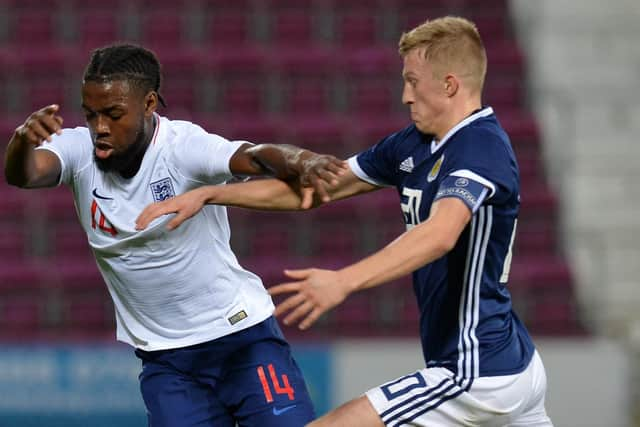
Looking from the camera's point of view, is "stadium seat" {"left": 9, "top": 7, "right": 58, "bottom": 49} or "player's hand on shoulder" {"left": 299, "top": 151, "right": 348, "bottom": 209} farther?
"stadium seat" {"left": 9, "top": 7, "right": 58, "bottom": 49}

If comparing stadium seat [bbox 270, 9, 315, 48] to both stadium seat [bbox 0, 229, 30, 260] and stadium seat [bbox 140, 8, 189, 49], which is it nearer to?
stadium seat [bbox 140, 8, 189, 49]

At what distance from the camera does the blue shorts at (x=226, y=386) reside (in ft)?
12.3

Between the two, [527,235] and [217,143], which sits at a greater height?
[217,143]

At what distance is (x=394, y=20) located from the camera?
412 inches

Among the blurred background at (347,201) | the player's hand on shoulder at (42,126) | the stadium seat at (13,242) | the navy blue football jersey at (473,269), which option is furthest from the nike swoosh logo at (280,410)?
the stadium seat at (13,242)

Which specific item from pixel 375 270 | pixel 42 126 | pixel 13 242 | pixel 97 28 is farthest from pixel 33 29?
pixel 375 270

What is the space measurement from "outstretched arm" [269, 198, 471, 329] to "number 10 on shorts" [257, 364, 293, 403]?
0.84 metres

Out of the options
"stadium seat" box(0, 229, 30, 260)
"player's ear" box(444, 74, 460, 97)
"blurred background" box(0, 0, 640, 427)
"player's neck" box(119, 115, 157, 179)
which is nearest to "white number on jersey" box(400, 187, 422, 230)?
"player's ear" box(444, 74, 460, 97)

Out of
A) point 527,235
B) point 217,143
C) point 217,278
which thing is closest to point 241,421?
point 217,278

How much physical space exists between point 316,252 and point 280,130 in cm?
102

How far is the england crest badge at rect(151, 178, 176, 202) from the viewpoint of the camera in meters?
3.69

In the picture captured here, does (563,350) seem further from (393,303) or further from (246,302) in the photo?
(246,302)

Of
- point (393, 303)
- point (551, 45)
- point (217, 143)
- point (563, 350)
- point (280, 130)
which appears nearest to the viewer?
point (217, 143)

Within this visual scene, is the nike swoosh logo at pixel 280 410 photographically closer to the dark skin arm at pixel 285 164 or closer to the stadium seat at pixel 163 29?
→ the dark skin arm at pixel 285 164
